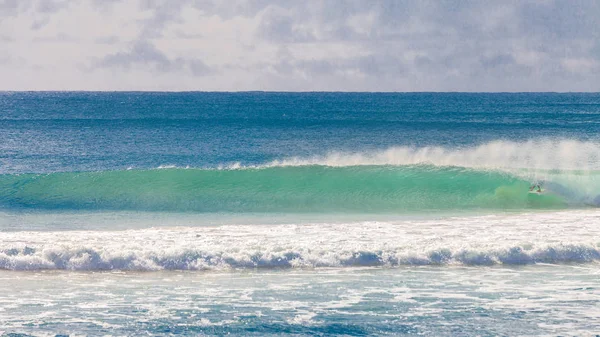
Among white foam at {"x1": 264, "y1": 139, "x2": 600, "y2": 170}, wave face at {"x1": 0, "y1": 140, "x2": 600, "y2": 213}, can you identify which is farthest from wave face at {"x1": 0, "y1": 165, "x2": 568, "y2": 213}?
white foam at {"x1": 264, "y1": 139, "x2": 600, "y2": 170}

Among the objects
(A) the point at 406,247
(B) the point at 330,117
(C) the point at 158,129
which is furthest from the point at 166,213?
(B) the point at 330,117

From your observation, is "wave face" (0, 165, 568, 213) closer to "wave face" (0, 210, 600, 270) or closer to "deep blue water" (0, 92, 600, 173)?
"wave face" (0, 210, 600, 270)

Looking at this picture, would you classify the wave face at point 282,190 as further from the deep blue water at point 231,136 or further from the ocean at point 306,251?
the deep blue water at point 231,136

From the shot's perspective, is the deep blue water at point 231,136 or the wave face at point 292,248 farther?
the deep blue water at point 231,136

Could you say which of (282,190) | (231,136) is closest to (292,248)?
(282,190)

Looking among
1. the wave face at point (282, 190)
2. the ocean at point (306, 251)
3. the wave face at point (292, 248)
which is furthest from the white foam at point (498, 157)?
the wave face at point (292, 248)

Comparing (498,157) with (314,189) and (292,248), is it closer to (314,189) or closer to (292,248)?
(314,189)

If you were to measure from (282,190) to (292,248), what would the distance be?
343 inches

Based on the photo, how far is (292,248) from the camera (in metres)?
13.3

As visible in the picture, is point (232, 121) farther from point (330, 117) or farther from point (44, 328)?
point (44, 328)

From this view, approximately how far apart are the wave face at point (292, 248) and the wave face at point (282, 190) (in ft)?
15.9

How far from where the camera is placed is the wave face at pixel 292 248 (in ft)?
42.2

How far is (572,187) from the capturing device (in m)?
21.2

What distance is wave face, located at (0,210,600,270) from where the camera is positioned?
12852 mm
